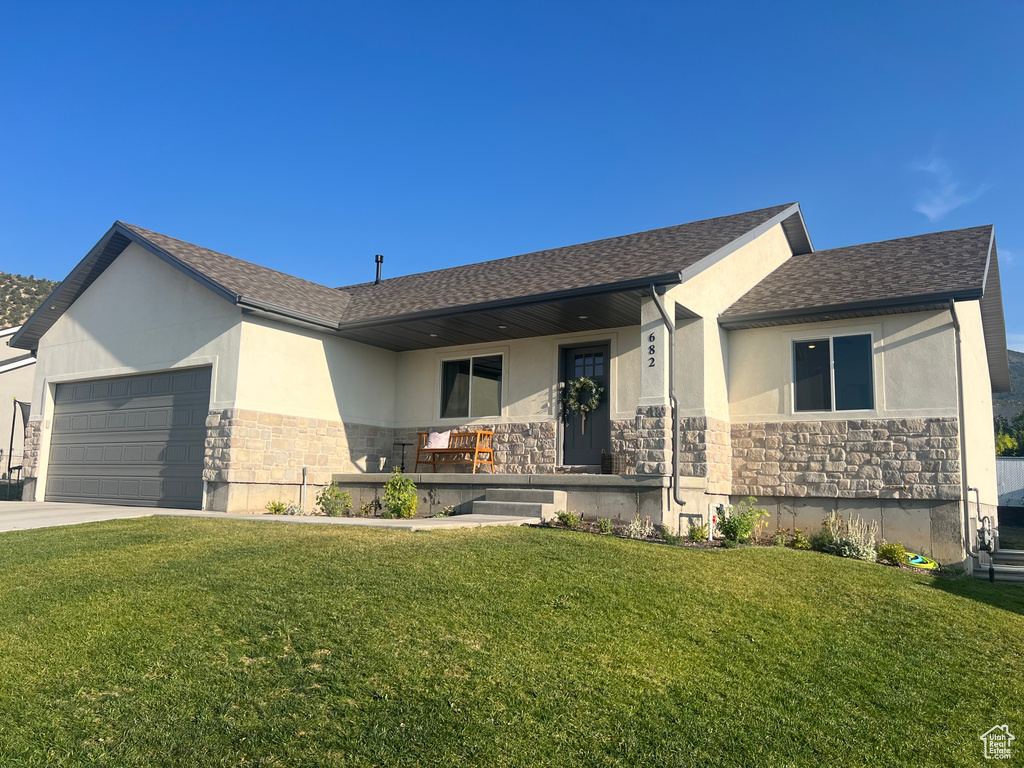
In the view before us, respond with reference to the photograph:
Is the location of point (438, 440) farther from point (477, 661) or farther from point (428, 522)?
point (477, 661)

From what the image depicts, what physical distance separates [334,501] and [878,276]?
32.9ft

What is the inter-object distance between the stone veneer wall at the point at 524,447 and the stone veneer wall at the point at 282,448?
2196 millimetres

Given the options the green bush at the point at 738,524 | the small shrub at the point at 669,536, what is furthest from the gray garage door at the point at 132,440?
the green bush at the point at 738,524

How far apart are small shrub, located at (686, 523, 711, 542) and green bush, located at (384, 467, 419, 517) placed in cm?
441

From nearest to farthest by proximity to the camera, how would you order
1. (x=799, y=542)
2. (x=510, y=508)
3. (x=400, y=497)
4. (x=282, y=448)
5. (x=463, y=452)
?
(x=799, y=542) < (x=510, y=508) < (x=400, y=497) < (x=282, y=448) < (x=463, y=452)

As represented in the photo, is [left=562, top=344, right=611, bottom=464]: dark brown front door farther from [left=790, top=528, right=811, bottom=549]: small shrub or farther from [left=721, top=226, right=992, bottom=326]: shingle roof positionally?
[left=790, top=528, right=811, bottom=549]: small shrub

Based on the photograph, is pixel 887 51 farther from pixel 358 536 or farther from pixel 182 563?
pixel 182 563

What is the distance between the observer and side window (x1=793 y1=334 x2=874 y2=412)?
11.5 metres

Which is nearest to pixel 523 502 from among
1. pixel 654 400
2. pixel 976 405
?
pixel 654 400

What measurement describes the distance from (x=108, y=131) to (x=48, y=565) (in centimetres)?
1494

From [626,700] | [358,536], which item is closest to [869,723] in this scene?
[626,700]

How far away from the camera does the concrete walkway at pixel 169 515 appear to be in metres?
9.78

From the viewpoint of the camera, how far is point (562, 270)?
13.3 metres

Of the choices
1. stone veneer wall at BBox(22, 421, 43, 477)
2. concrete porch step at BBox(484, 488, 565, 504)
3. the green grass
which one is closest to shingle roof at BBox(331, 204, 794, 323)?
concrete porch step at BBox(484, 488, 565, 504)
